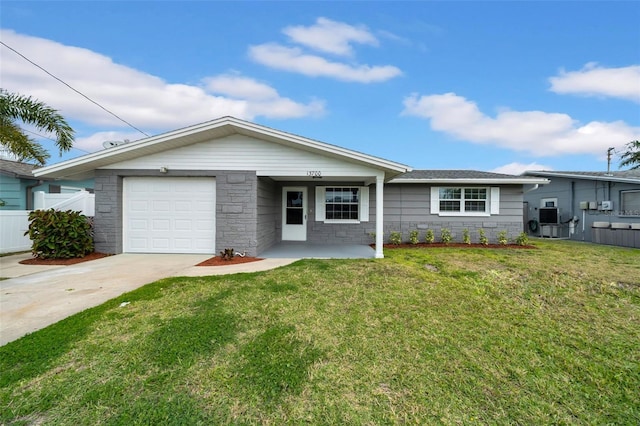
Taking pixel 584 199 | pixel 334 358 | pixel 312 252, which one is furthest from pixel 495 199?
pixel 334 358

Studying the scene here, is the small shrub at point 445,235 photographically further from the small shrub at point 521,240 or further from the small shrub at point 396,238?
the small shrub at point 521,240

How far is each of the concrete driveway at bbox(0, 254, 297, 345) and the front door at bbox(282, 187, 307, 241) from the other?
11.4 feet

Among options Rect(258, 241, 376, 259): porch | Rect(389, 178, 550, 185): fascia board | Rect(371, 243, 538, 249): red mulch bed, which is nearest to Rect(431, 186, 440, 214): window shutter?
Rect(389, 178, 550, 185): fascia board

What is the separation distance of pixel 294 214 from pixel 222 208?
11.3 feet

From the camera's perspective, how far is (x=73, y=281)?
549 centimetres

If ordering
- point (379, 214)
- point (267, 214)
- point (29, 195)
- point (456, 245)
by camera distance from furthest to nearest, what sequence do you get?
point (29, 195)
point (456, 245)
point (267, 214)
point (379, 214)

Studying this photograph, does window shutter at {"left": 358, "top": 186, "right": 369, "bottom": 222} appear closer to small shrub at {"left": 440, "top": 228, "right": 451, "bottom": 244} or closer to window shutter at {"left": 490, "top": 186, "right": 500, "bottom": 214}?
small shrub at {"left": 440, "top": 228, "right": 451, "bottom": 244}

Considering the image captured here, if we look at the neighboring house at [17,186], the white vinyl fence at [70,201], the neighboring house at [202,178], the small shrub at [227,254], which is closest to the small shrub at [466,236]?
the neighboring house at [202,178]

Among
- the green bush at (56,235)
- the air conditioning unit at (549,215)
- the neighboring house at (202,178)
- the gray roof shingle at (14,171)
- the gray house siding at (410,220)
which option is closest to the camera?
the green bush at (56,235)

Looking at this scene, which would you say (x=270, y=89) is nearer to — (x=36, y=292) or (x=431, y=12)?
(x=431, y=12)

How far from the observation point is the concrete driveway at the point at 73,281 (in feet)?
12.4

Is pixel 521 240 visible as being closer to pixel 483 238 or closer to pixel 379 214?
pixel 483 238

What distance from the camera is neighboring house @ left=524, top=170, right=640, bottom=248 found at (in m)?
12.0

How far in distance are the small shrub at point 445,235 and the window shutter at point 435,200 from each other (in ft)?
2.42
